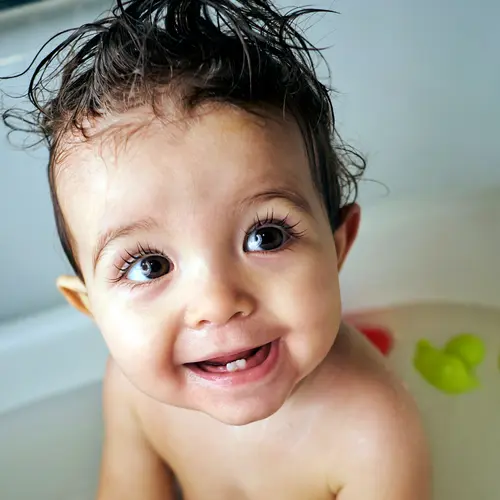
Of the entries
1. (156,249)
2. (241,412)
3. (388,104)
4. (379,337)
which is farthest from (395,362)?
(156,249)

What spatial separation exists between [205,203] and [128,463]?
19.7 inches

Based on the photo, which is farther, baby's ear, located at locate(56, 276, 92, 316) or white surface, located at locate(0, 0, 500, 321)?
white surface, located at locate(0, 0, 500, 321)

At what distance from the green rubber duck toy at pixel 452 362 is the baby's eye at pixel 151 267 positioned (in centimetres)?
67

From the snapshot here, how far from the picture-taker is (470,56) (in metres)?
1.15

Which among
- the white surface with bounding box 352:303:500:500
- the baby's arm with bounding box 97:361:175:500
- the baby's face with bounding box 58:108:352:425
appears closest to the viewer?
the baby's face with bounding box 58:108:352:425

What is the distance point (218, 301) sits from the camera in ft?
1.98

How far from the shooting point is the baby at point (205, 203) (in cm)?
61

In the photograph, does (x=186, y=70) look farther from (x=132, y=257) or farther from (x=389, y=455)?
(x=389, y=455)

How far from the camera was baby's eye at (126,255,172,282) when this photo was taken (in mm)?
635

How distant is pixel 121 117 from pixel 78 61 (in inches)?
4.3

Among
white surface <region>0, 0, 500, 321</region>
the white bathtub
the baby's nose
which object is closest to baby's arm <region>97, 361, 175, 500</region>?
the white bathtub

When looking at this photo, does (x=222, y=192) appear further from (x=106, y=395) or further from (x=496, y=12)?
(x=496, y=12)

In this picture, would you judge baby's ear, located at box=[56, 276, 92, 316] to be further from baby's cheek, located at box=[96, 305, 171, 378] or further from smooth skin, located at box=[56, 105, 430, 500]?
baby's cheek, located at box=[96, 305, 171, 378]

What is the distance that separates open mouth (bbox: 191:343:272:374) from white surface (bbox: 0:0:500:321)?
1.64 ft
